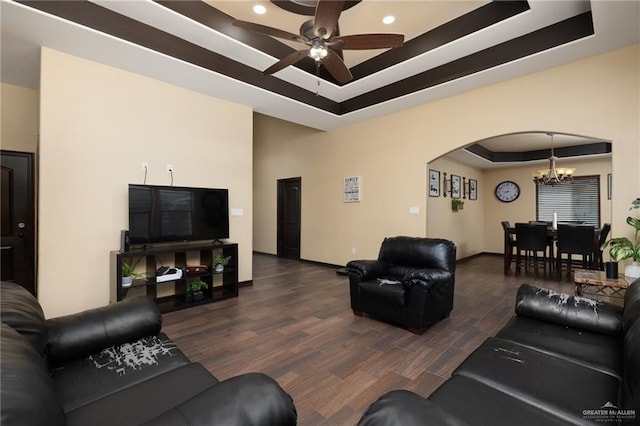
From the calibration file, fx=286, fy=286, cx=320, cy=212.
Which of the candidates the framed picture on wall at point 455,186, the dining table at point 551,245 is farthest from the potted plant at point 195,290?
the framed picture on wall at point 455,186

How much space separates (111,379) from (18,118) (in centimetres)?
455

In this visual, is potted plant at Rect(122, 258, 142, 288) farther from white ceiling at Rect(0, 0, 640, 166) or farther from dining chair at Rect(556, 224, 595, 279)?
dining chair at Rect(556, 224, 595, 279)

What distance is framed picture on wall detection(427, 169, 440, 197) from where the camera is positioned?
608 centimetres

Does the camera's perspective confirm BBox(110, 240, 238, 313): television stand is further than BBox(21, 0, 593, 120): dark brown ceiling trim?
Yes

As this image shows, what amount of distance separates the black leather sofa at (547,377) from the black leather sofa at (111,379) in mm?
402

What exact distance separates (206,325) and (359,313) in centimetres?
171

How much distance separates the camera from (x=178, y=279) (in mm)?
3592

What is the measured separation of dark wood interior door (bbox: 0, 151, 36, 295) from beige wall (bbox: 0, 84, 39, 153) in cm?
14

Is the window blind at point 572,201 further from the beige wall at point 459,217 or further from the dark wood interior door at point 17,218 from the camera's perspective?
the dark wood interior door at point 17,218

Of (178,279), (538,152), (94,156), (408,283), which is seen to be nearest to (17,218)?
(94,156)

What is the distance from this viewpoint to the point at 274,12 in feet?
10.1

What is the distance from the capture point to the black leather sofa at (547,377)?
900 millimetres

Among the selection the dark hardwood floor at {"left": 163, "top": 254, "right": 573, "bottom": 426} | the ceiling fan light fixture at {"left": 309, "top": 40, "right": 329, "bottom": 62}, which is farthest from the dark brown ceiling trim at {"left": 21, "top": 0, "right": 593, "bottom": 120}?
the dark hardwood floor at {"left": 163, "top": 254, "right": 573, "bottom": 426}

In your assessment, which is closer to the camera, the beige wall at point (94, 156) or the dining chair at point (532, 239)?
the beige wall at point (94, 156)
